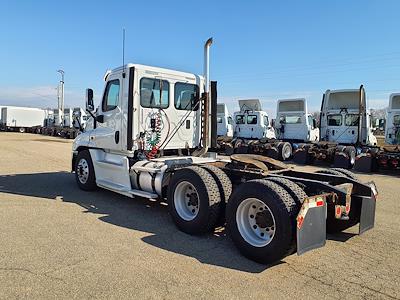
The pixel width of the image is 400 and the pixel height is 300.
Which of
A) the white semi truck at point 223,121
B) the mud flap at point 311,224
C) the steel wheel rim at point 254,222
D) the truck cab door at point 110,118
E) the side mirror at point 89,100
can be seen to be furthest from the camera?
the white semi truck at point 223,121

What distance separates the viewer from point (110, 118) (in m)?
8.08

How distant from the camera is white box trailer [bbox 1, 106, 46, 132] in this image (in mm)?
49991

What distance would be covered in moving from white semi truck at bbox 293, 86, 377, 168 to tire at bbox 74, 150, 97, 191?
11128 mm

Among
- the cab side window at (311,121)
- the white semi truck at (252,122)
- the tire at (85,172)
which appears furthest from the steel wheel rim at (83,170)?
the white semi truck at (252,122)

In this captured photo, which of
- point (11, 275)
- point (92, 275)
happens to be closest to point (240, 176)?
point (92, 275)

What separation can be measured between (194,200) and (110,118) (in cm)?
323

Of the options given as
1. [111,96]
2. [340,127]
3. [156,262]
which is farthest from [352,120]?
[156,262]

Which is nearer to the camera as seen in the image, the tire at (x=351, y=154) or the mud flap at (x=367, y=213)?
the mud flap at (x=367, y=213)

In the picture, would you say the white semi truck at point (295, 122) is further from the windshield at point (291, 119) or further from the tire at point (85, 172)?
the tire at point (85, 172)

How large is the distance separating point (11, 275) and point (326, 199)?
3.81 m

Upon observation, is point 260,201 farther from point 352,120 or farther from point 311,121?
point 311,121

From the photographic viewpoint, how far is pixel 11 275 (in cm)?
396

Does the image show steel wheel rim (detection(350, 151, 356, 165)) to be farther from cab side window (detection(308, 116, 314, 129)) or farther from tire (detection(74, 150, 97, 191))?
tire (detection(74, 150, 97, 191))

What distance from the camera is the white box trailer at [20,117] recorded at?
49991 mm
